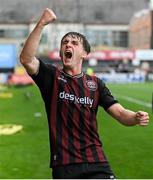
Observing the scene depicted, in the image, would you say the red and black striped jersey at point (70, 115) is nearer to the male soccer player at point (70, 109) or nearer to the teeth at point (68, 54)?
the male soccer player at point (70, 109)

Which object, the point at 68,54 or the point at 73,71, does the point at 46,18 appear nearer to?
the point at 68,54

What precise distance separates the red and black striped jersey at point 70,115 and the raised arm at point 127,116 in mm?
261

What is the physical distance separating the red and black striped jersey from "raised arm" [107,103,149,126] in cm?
26

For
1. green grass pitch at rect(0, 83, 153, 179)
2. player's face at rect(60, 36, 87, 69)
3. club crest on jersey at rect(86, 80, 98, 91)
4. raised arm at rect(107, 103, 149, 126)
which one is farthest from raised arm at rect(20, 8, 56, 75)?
green grass pitch at rect(0, 83, 153, 179)

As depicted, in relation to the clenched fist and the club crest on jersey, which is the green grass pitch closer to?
the club crest on jersey

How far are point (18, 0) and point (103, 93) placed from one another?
386 ft

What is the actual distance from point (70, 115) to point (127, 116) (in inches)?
21.9

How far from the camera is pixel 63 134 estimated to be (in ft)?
16.5

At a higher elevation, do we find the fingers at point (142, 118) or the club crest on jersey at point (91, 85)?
the club crest on jersey at point (91, 85)

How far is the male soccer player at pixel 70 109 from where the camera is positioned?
5.01 m

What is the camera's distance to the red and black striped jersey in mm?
5027

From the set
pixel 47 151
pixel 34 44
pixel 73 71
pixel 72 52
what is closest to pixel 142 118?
pixel 73 71

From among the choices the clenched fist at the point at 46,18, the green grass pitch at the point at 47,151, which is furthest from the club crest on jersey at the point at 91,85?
the green grass pitch at the point at 47,151

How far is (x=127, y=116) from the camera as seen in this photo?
Result: 5.29 m
